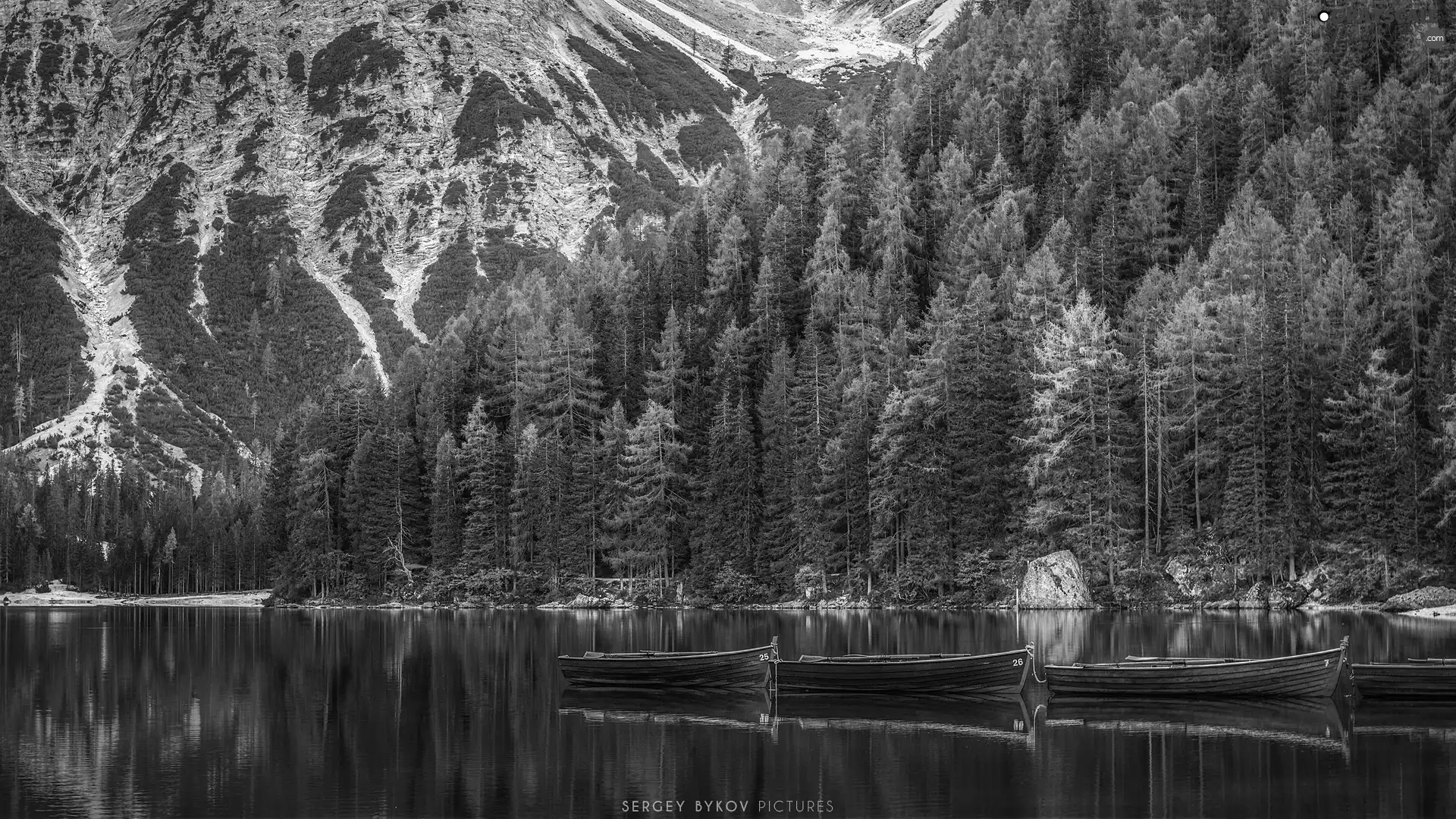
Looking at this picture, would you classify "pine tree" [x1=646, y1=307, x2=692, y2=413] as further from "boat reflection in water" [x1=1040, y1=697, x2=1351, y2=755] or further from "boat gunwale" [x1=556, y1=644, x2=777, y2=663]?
"boat reflection in water" [x1=1040, y1=697, x2=1351, y2=755]

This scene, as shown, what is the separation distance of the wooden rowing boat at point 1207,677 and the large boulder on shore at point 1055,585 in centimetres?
4732

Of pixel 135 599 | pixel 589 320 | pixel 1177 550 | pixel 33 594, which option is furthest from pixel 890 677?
pixel 33 594

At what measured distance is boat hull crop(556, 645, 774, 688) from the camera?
167 ft

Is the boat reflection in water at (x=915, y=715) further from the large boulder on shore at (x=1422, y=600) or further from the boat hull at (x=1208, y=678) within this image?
the large boulder on shore at (x=1422, y=600)

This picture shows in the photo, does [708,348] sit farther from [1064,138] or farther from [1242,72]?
[1242,72]

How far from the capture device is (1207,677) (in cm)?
4562

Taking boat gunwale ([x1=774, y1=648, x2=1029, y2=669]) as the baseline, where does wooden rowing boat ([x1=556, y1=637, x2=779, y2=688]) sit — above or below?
below

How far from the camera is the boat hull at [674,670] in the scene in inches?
2007

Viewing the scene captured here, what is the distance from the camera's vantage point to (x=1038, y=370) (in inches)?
3989

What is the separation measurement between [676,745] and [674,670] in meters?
12.4

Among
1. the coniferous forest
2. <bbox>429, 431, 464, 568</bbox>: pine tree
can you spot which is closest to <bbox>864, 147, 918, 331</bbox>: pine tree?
the coniferous forest

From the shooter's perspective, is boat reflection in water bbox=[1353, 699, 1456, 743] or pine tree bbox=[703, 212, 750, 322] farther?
pine tree bbox=[703, 212, 750, 322]

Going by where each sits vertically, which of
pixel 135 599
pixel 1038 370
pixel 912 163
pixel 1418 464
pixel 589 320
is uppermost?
pixel 912 163

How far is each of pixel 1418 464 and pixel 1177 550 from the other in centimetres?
1577
